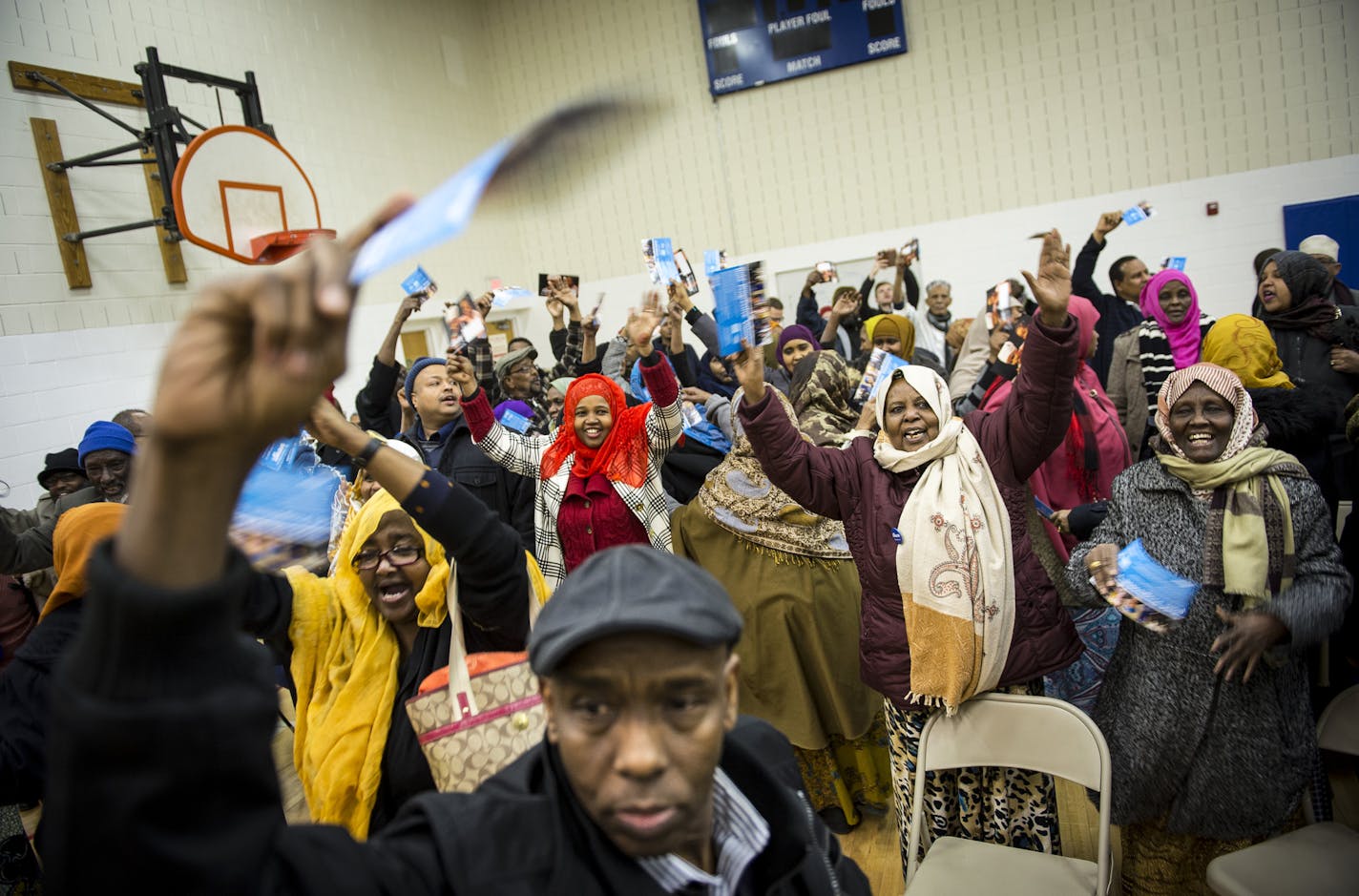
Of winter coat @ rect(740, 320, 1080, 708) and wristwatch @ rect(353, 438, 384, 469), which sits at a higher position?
wristwatch @ rect(353, 438, 384, 469)

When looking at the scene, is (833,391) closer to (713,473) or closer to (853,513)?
(713,473)

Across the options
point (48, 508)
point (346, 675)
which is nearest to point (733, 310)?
point (346, 675)

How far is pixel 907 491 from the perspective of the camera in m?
2.31

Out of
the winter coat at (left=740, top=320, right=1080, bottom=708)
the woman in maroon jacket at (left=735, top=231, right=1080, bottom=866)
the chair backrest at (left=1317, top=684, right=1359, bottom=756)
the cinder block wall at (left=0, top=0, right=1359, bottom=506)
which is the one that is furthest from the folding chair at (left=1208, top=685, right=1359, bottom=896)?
the cinder block wall at (left=0, top=0, right=1359, bottom=506)

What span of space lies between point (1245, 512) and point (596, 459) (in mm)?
1963

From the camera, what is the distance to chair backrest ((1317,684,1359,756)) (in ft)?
6.68

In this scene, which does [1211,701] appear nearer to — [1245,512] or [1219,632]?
[1219,632]

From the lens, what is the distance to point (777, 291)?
31.9 ft

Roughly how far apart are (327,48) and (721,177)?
14.2 ft

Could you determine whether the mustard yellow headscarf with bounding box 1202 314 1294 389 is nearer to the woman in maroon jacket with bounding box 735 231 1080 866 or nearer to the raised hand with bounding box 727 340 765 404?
the woman in maroon jacket with bounding box 735 231 1080 866

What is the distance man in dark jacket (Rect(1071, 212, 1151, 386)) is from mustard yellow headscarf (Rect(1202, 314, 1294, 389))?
169cm

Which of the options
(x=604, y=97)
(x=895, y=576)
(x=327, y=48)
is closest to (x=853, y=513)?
(x=895, y=576)

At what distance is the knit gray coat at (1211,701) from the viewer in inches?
77.2

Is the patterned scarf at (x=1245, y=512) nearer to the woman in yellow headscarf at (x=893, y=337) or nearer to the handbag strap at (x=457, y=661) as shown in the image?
the handbag strap at (x=457, y=661)
